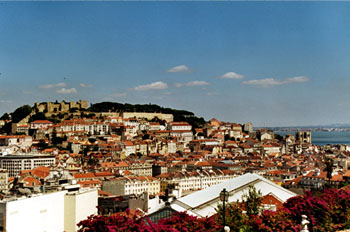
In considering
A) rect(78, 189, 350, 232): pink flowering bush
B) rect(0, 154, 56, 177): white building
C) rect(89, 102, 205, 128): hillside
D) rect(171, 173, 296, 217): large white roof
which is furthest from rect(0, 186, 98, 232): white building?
rect(89, 102, 205, 128): hillside

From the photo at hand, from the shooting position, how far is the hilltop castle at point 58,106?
7000 cm

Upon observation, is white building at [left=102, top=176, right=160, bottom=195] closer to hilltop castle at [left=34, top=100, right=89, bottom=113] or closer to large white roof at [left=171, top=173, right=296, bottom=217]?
large white roof at [left=171, top=173, right=296, bottom=217]

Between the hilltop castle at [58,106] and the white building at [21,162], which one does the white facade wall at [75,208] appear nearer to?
the white building at [21,162]

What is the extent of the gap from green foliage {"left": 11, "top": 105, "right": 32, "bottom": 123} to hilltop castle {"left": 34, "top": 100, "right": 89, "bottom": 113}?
128cm

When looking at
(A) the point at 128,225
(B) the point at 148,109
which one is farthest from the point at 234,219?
(B) the point at 148,109

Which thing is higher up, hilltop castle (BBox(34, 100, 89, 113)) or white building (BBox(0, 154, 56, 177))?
hilltop castle (BBox(34, 100, 89, 113))

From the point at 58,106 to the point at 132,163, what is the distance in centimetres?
3060

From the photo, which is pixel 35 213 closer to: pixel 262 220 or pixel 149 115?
pixel 262 220

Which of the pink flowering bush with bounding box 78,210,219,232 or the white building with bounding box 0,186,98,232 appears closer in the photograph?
the pink flowering bush with bounding box 78,210,219,232

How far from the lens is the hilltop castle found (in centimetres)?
7000

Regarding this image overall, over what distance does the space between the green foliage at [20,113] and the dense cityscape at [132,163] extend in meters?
0.06

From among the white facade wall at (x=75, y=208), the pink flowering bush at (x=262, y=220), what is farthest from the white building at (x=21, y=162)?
the pink flowering bush at (x=262, y=220)

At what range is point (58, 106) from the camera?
71.2 metres

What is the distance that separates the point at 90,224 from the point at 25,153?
46029mm
